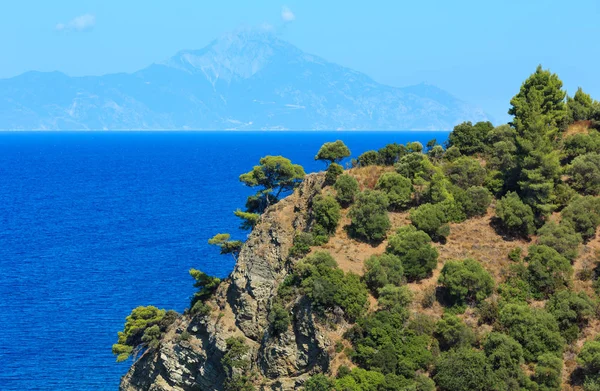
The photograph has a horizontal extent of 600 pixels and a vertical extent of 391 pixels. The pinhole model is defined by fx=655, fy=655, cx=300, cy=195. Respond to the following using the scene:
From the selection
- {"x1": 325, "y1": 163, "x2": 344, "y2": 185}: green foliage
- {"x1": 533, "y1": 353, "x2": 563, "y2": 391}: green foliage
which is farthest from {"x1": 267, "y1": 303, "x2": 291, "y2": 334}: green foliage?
{"x1": 533, "y1": 353, "x2": 563, "y2": 391}: green foliage

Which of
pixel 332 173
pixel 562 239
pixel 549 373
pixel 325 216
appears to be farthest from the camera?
pixel 332 173

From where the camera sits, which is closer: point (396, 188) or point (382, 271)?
point (382, 271)

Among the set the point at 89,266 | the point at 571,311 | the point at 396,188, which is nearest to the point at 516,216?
the point at 396,188

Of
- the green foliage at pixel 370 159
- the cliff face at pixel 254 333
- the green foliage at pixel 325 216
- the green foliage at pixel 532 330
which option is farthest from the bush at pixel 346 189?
the green foliage at pixel 532 330

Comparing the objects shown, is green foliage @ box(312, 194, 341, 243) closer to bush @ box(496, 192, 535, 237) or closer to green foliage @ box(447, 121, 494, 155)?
bush @ box(496, 192, 535, 237)

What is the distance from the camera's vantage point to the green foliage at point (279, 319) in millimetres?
45500

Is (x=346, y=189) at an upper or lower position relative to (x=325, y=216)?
upper

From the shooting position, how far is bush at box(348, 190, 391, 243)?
5219cm

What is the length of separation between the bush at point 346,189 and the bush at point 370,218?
1683mm

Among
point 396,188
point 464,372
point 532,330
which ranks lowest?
point 464,372

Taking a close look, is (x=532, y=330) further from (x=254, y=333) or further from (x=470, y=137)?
(x=470, y=137)

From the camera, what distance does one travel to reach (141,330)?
5866cm

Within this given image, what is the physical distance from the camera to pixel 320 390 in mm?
39844

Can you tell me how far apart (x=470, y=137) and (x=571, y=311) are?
2747 centimetres
